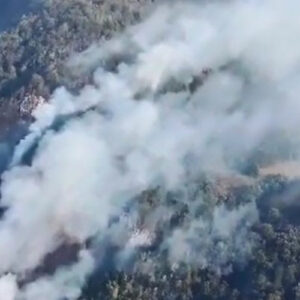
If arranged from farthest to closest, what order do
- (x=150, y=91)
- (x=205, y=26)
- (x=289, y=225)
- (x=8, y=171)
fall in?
(x=205, y=26) < (x=150, y=91) < (x=289, y=225) < (x=8, y=171)

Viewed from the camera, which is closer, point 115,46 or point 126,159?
point 126,159

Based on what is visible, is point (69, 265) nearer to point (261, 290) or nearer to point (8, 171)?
point (8, 171)

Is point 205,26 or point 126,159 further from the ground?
point 205,26

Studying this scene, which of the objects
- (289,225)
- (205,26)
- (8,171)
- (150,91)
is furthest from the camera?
(205,26)

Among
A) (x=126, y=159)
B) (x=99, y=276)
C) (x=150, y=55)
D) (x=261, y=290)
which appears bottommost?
(x=261, y=290)

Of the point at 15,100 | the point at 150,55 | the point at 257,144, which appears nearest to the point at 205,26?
the point at 150,55

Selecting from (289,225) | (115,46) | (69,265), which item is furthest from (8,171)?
(115,46)
